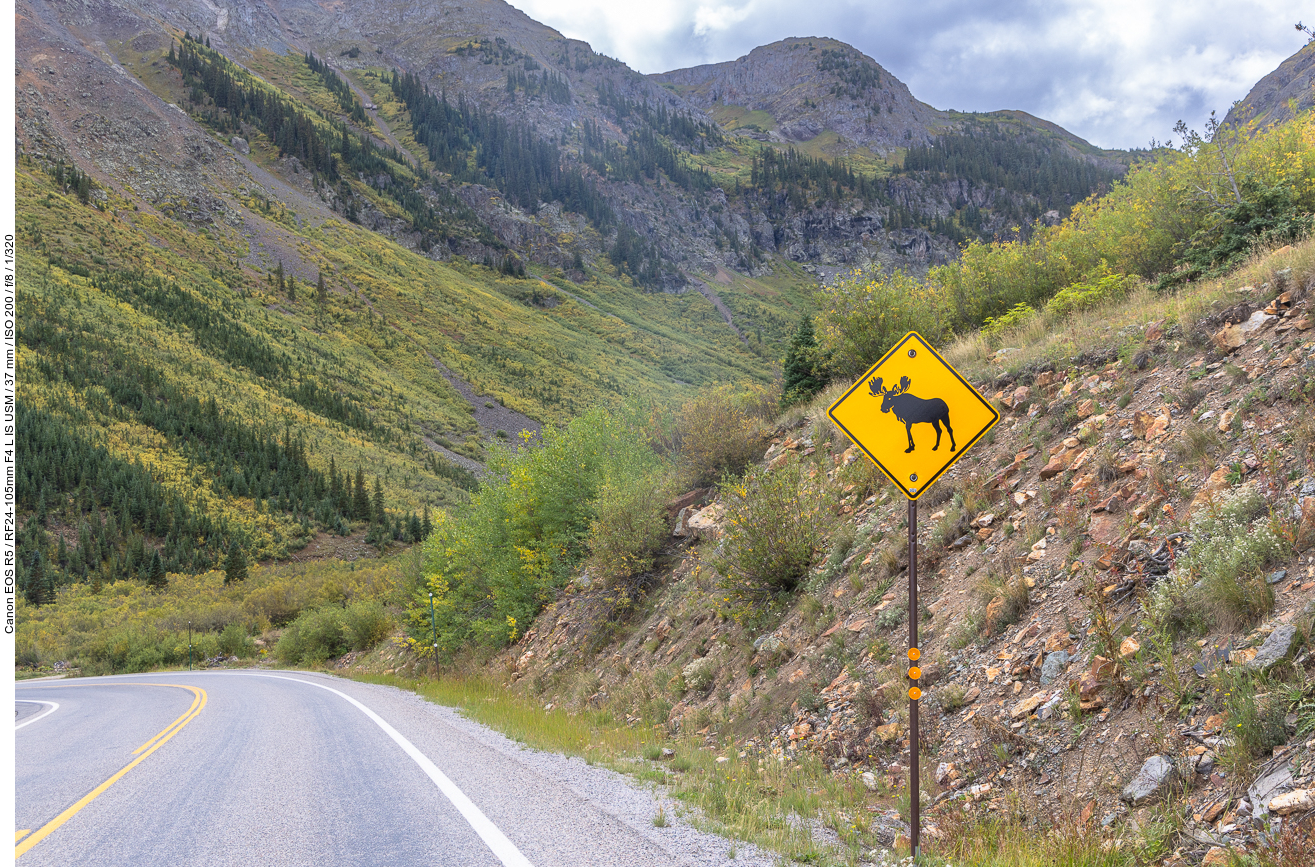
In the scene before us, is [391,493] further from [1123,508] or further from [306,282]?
[1123,508]

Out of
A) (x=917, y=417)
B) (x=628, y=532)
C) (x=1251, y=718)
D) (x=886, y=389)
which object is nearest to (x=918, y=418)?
(x=917, y=417)

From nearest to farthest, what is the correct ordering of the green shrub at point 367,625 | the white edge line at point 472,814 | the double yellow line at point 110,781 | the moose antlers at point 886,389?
1. the white edge line at point 472,814
2. the moose antlers at point 886,389
3. the double yellow line at point 110,781
4. the green shrub at point 367,625

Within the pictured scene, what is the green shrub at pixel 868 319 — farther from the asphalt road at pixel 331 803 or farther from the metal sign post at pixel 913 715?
the metal sign post at pixel 913 715

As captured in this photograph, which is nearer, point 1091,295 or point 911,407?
point 911,407

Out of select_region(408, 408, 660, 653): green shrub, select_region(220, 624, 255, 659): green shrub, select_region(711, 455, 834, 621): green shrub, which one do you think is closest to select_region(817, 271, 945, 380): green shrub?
select_region(408, 408, 660, 653): green shrub

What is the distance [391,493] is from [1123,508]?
8961cm

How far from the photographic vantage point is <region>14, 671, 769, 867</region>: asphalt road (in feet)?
14.7

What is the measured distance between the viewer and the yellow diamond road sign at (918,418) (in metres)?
4.73

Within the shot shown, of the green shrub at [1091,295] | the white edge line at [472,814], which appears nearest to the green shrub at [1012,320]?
the green shrub at [1091,295]

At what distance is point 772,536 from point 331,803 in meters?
7.00

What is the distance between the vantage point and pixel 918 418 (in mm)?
4770

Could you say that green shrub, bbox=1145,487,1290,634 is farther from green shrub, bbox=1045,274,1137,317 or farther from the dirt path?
the dirt path

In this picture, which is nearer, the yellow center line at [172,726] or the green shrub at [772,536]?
the yellow center line at [172,726]

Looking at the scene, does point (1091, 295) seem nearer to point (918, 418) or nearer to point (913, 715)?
point (918, 418)
